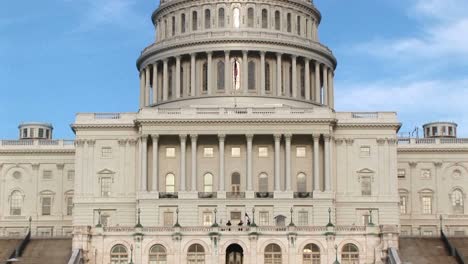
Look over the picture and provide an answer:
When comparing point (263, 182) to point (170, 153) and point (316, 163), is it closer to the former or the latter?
point (316, 163)

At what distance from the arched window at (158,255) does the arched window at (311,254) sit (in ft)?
40.0

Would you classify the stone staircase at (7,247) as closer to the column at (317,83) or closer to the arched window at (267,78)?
the arched window at (267,78)

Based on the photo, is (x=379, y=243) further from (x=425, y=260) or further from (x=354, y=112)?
(x=354, y=112)

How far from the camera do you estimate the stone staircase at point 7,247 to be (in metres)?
97.9

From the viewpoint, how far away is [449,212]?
137750 millimetres

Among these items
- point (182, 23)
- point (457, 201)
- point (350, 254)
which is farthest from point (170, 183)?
point (457, 201)

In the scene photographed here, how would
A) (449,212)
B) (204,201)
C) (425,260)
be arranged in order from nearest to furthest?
(425,260)
(204,201)
(449,212)

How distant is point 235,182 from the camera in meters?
124

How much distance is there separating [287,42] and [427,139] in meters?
20.9

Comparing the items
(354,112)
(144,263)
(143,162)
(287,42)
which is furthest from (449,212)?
(144,263)

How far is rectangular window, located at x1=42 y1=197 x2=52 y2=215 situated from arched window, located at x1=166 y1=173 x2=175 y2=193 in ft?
69.9

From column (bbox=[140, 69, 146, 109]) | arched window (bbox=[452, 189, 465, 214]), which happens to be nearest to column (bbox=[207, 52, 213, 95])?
column (bbox=[140, 69, 146, 109])

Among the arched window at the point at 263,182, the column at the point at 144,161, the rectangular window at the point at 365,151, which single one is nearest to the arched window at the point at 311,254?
the arched window at the point at 263,182

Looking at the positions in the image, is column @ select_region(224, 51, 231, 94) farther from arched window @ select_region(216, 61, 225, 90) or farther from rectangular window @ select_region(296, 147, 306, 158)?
rectangular window @ select_region(296, 147, 306, 158)
